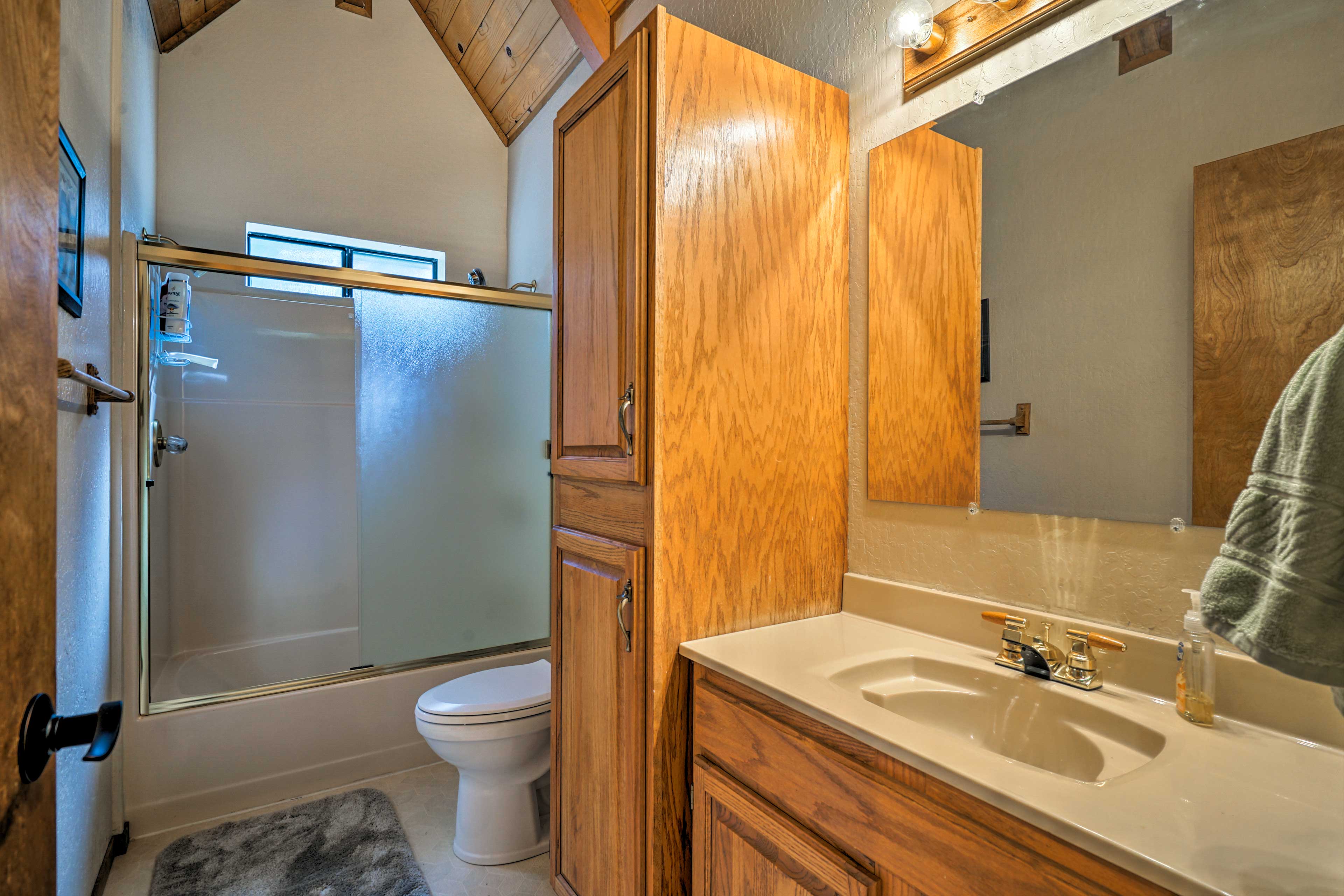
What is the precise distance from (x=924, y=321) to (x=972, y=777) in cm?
89

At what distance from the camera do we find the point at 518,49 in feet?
9.28

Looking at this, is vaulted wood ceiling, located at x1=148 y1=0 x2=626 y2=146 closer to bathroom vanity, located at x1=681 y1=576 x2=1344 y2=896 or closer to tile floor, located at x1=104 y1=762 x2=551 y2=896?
bathroom vanity, located at x1=681 y1=576 x2=1344 y2=896

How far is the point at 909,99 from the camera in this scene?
136 cm

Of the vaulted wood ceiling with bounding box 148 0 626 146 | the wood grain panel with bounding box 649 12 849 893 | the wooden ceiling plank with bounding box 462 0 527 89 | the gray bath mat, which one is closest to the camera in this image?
the wood grain panel with bounding box 649 12 849 893

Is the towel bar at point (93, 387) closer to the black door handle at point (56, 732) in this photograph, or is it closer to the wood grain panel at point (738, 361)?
the black door handle at point (56, 732)

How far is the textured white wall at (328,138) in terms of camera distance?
276 cm

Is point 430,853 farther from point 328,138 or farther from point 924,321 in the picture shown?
point 328,138

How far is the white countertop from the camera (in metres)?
0.57

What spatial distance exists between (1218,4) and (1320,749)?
A: 3.32ft

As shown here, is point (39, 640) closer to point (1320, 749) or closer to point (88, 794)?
point (1320, 749)

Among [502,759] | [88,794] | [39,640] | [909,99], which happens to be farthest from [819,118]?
[88,794]

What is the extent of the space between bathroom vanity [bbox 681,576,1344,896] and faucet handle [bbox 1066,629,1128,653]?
3cm

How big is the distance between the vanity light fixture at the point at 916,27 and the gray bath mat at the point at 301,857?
225 centimetres

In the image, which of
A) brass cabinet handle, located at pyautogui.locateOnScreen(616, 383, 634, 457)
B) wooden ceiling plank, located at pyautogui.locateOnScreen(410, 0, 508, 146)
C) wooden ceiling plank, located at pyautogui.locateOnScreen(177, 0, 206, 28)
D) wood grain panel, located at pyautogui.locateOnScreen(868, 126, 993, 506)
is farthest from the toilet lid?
wooden ceiling plank, located at pyautogui.locateOnScreen(177, 0, 206, 28)
